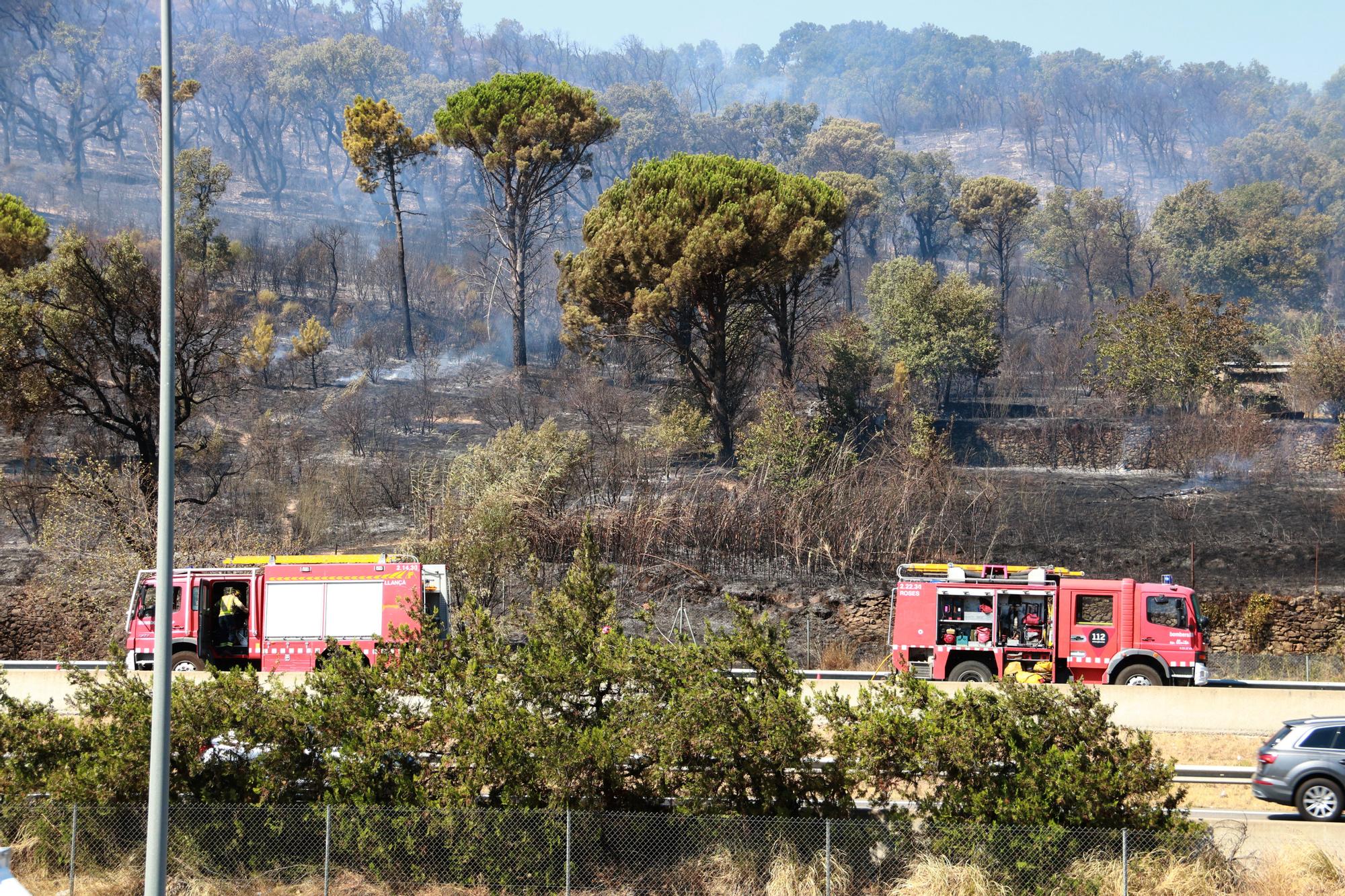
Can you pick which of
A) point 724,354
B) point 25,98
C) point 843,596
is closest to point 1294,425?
point 724,354

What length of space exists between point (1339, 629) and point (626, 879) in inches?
930

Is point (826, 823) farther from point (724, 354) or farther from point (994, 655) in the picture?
point (724, 354)

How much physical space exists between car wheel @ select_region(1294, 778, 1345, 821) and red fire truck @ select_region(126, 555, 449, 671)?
15793 millimetres

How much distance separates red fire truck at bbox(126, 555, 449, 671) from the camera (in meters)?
25.1

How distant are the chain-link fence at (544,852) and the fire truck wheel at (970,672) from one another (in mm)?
9267

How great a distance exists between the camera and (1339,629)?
103 ft

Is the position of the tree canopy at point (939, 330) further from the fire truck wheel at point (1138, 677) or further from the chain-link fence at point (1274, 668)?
the fire truck wheel at point (1138, 677)

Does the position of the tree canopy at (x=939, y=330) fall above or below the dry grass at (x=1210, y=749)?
above

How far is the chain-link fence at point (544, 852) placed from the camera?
47.5ft

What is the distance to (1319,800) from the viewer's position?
16250 millimetres

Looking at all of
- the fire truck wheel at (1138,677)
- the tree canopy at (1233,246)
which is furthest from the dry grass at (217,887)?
the tree canopy at (1233,246)

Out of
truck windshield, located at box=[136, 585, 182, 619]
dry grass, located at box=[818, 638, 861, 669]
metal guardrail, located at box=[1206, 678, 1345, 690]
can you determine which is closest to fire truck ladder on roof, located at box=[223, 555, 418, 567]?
Answer: truck windshield, located at box=[136, 585, 182, 619]

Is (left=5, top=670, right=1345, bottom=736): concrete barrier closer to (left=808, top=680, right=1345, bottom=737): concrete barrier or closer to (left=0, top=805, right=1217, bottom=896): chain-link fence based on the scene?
(left=808, top=680, right=1345, bottom=737): concrete barrier

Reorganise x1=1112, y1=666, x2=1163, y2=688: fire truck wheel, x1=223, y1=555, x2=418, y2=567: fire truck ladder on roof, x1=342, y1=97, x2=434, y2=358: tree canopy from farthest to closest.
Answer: x1=342, y1=97, x2=434, y2=358: tree canopy, x1=223, y1=555, x2=418, y2=567: fire truck ladder on roof, x1=1112, y1=666, x2=1163, y2=688: fire truck wheel
